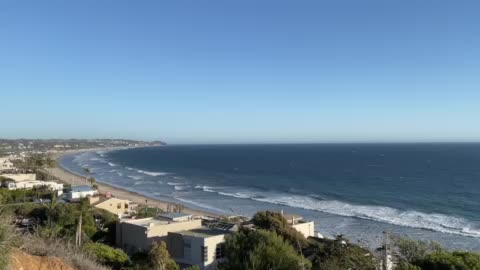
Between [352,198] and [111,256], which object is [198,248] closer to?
[111,256]

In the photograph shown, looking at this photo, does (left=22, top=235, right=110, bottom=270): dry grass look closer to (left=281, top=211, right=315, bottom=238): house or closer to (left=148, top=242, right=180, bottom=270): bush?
(left=148, top=242, right=180, bottom=270): bush

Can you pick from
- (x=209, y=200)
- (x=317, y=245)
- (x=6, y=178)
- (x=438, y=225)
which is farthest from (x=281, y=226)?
(x=6, y=178)

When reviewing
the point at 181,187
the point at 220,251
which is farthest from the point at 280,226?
the point at 181,187

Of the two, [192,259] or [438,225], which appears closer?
[192,259]

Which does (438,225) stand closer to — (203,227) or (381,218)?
(381,218)

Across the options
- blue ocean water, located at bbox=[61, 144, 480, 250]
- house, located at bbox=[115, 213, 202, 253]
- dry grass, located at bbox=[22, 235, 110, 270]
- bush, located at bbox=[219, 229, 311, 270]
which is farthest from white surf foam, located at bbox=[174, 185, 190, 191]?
dry grass, located at bbox=[22, 235, 110, 270]

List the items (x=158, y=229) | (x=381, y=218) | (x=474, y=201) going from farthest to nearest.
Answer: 1. (x=474, y=201)
2. (x=381, y=218)
3. (x=158, y=229)
